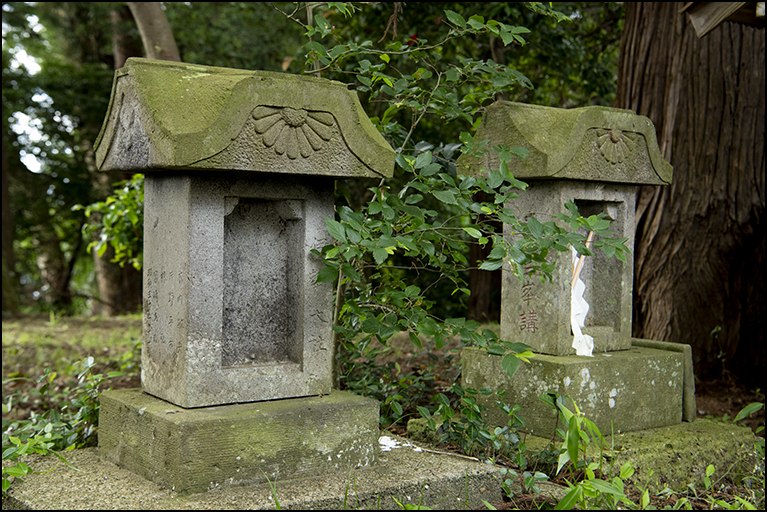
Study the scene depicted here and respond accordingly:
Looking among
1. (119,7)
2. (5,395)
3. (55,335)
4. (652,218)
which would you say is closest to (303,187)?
(652,218)

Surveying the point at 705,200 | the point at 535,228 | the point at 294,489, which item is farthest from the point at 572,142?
the point at 705,200

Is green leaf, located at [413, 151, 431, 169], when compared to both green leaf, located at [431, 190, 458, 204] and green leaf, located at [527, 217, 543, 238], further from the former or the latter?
Result: green leaf, located at [527, 217, 543, 238]

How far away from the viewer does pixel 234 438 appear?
8.29ft

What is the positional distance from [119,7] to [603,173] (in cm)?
986

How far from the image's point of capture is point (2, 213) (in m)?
10.2

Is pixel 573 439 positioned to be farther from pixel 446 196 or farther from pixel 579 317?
pixel 579 317

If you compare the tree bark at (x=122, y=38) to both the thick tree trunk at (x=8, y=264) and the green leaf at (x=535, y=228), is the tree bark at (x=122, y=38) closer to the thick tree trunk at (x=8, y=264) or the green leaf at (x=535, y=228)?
the thick tree trunk at (x=8, y=264)

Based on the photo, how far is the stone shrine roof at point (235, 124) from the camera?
2439mm

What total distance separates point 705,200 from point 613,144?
233cm

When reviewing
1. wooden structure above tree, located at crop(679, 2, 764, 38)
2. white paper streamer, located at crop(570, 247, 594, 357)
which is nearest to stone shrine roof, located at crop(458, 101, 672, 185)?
white paper streamer, located at crop(570, 247, 594, 357)

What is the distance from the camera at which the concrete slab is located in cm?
238

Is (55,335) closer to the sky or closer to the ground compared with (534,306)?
closer to the ground

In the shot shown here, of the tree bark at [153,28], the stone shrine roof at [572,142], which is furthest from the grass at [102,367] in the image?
the tree bark at [153,28]

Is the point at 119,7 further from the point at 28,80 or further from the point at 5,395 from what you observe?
the point at 5,395
